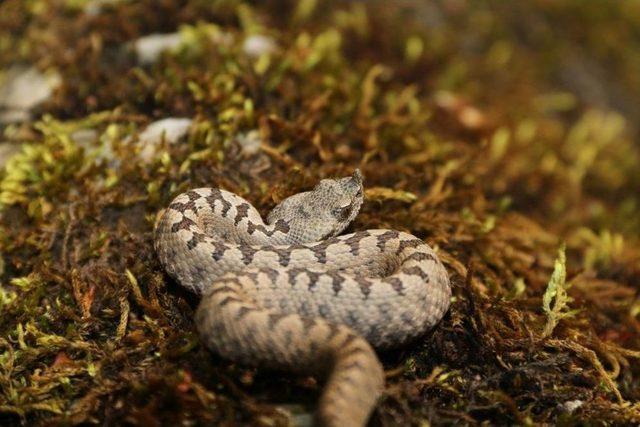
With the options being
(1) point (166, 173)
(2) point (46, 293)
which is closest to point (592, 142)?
(1) point (166, 173)

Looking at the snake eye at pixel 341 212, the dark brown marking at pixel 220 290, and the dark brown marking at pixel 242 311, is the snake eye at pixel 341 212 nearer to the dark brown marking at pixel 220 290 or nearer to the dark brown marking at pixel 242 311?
the dark brown marking at pixel 220 290

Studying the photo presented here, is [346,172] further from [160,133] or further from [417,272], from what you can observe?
[160,133]

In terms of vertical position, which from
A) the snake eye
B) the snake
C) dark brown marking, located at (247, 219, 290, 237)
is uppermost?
the snake eye

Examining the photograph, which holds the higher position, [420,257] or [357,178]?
[357,178]

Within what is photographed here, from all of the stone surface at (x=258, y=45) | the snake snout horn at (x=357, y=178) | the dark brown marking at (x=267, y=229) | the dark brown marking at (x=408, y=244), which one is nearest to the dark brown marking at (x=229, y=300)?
the dark brown marking at (x=267, y=229)

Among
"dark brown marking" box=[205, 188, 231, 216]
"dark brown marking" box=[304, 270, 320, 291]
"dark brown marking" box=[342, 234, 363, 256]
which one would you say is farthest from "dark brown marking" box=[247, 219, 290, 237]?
"dark brown marking" box=[304, 270, 320, 291]

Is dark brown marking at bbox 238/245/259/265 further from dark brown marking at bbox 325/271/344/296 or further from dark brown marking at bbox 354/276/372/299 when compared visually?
dark brown marking at bbox 354/276/372/299

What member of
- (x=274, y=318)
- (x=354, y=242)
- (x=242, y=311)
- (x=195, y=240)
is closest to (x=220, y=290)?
(x=242, y=311)
